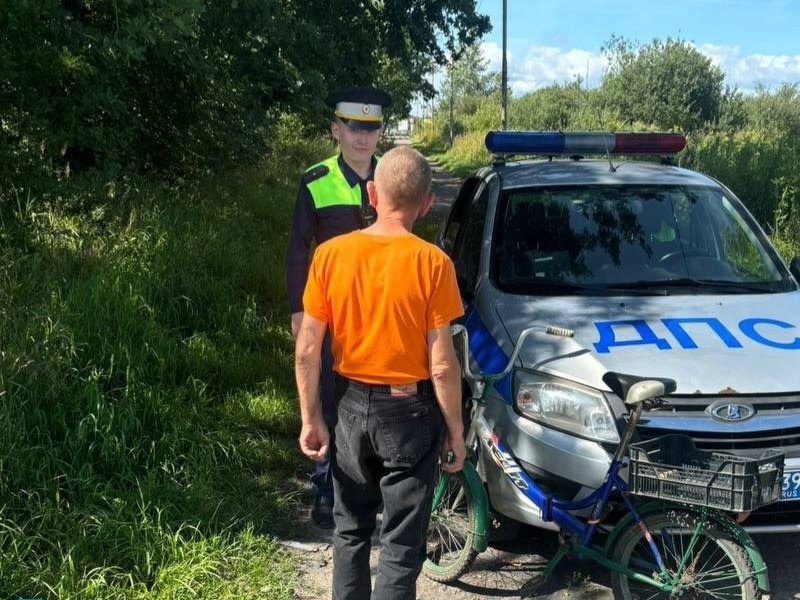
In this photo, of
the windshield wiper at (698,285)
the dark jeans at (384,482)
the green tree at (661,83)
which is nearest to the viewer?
the dark jeans at (384,482)

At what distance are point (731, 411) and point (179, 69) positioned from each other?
7.25 metres

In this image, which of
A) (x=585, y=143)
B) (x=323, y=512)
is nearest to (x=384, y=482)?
(x=323, y=512)

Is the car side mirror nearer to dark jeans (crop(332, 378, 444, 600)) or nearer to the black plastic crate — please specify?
the black plastic crate

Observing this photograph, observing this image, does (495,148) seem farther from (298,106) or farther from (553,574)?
(298,106)

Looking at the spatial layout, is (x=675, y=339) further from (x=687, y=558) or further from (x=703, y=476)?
(x=687, y=558)

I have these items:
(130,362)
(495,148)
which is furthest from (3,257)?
(495,148)

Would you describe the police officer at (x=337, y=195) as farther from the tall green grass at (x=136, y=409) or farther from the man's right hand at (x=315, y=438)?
the tall green grass at (x=136, y=409)

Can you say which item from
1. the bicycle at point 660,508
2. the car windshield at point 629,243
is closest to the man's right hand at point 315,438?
the bicycle at point 660,508

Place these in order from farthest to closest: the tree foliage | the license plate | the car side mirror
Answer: the tree foliage → the car side mirror → the license plate

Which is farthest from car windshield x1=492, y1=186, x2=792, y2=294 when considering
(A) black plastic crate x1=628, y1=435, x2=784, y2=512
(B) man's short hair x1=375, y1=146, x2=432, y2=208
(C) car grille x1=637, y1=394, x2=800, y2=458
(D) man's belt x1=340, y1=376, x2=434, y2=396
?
(B) man's short hair x1=375, y1=146, x2=432, y2=208

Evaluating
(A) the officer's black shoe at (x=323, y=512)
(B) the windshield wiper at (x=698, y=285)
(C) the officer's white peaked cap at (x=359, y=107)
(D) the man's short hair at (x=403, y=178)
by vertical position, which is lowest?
(A) the officer's black shoe at (x=323, y=512)

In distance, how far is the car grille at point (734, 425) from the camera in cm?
279

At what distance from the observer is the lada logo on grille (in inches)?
110

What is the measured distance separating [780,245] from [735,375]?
620 cm
